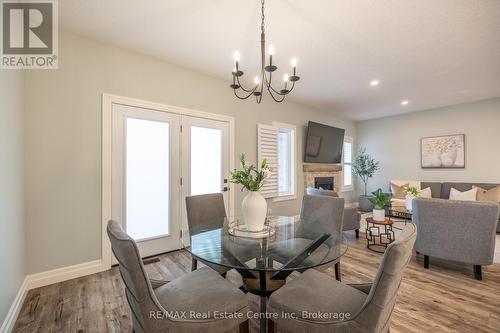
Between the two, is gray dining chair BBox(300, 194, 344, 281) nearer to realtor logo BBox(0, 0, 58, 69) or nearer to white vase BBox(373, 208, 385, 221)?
white vase BBox(373, 208, 385, 221)

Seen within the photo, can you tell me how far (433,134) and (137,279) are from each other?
678 cm

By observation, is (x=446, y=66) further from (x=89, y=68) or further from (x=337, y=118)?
(x=89, y=68)

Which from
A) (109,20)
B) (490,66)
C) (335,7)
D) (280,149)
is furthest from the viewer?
(280,149)

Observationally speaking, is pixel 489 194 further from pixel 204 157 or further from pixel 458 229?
pixel 204 157

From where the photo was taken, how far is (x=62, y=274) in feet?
7.60

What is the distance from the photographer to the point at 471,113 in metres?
4.86

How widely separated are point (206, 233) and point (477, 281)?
2967mm

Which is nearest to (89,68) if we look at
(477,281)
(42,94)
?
(42,94)

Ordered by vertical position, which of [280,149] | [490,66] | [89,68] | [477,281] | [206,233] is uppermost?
[490,66]

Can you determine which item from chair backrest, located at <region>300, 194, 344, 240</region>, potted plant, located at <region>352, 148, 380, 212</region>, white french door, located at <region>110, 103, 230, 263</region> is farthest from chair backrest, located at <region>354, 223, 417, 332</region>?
potted plant, located at <region>352, 148, 380, 212</region>

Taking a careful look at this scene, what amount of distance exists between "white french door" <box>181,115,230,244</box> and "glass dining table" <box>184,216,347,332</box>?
132 centimetres

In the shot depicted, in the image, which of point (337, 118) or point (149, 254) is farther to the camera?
point (337, 118)

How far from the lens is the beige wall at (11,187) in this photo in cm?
154

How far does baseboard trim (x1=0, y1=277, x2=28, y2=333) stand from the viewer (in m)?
1.55
